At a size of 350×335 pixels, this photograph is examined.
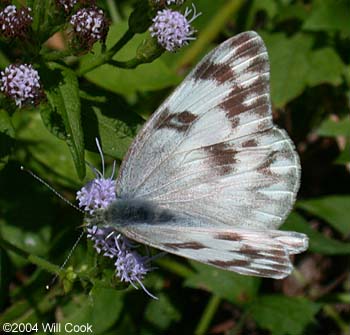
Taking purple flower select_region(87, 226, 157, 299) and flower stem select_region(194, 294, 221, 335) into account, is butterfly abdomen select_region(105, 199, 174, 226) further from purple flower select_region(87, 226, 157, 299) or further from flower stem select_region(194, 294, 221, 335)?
flower stem select_region(194, 294, 221, 335)

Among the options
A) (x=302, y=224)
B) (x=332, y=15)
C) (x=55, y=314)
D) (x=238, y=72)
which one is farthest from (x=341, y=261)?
(x=238, y=72)

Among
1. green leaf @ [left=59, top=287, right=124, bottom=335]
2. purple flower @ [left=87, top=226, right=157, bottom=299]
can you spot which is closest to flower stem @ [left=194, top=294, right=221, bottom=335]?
green leaf @ [left=59, top=287, right=124, bottom=335]

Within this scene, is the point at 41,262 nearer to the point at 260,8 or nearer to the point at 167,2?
the point at 167,2

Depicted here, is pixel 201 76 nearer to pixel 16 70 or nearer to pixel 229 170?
pixel 229 170

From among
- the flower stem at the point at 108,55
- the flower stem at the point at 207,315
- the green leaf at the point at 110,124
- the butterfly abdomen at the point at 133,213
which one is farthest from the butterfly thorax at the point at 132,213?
the flower stem at the point at 207,315

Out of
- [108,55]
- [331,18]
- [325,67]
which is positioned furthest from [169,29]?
[325,67]
